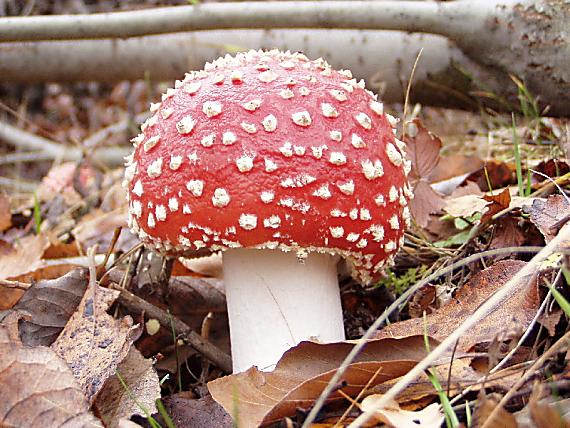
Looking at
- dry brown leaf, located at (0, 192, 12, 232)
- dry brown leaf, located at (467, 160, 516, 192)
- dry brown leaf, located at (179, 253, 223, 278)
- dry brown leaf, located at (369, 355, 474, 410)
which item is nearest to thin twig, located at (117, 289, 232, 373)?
dry brown leaf, located at (179, 253, 223, 278)

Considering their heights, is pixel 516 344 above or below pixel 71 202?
above

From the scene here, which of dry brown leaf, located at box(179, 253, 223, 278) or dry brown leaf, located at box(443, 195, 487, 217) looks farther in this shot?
dry brown leaf, located at box(179, 253, 223, 278)

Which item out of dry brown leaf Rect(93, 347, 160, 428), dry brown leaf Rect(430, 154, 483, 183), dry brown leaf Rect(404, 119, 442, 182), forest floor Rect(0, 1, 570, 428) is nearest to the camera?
forest floor Rect(0, 1, 570, 428)

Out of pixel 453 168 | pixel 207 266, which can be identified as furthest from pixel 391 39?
pixel 207 266

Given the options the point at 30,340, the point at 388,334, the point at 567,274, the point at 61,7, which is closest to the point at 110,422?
the point at 30,340

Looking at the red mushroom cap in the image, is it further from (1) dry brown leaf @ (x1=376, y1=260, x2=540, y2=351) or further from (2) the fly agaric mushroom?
(1) dry brown leaf @ (x1=376, y1=260, x2=540, y2=351)

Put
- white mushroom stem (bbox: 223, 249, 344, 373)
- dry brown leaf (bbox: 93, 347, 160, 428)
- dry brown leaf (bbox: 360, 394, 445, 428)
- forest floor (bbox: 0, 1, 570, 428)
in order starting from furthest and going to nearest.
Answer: white mushroom stem (bbox: 223, 249, 344, 373) < dry brown leaf (bbox: 93, 347, 160, 428) < forest floor (bbox: 0, 1, 570, 428) < dry brown leaf (bbox: 360, 394, 445, 428)

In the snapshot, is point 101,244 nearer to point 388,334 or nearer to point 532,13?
point 388,334
